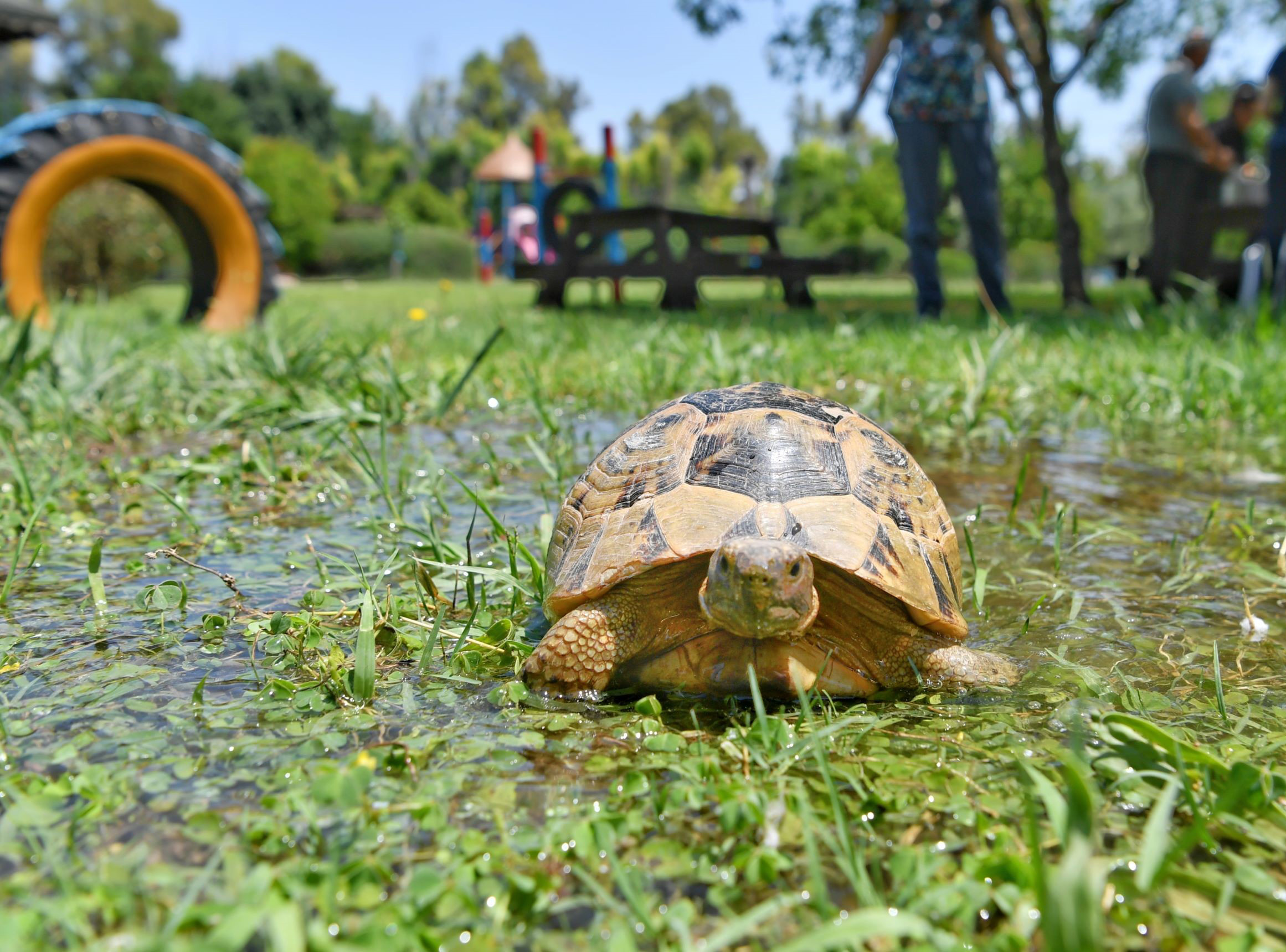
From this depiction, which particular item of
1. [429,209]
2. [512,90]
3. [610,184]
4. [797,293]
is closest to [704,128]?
[512,90]

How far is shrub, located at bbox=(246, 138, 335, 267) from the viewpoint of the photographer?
118 feet

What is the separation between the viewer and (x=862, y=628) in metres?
1.98

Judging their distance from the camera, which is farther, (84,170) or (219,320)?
(219,320)

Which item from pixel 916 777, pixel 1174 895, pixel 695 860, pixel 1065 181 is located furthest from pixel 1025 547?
pixel 1065 181

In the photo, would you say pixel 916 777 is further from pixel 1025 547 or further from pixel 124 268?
pixel 124 268

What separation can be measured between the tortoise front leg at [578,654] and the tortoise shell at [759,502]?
0.22 ft

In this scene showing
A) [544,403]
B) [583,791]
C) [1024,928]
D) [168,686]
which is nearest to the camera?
[1024,928]

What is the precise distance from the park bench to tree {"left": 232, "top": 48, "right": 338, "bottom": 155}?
179 ft

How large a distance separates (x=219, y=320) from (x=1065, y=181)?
11.5m

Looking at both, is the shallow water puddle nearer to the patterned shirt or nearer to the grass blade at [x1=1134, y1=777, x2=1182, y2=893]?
the grass blade at [x1=1134, y1=777, x2=1182, y2=893]

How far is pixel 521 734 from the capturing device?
5.35 ft

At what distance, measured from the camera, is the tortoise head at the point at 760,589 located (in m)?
1.63

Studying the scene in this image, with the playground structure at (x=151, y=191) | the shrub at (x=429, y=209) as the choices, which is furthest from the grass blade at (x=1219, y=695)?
the shrub at (x=429, y=209)

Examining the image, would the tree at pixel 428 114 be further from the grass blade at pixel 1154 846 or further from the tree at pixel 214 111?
the grass blade at pixel 1154 846
